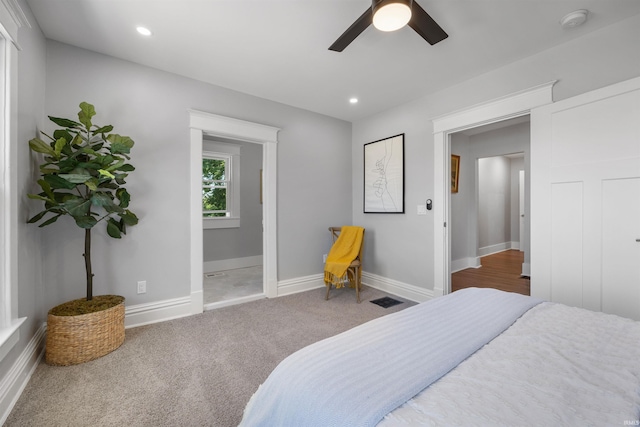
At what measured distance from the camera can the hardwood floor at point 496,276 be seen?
390 centimetres

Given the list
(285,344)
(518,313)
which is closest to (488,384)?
(518,313)

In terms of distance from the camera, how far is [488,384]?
2.73 ft

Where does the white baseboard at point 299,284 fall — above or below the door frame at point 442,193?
below

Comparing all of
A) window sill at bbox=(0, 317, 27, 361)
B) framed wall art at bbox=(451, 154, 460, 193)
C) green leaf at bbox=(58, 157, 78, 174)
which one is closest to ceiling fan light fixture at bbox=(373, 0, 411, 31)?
green leaf at bbox=(58, 157, 78, 174)

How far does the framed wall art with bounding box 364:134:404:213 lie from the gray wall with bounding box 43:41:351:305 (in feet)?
3.70

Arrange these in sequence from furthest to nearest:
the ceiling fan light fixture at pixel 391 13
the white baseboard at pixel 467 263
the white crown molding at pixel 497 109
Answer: the white baseboard at pixel 467 263
the white crown molding at pixel 497 109
the ceiling fan light fixture at pixel 391 13

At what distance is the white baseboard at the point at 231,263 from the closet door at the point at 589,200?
427cm

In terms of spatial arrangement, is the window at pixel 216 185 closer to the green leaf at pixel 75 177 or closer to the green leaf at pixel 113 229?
the green leaf at pixel 113 229

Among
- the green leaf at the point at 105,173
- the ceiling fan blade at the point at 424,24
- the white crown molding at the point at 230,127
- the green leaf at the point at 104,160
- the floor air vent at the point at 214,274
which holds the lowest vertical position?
the floor air vent at the point at 214,274

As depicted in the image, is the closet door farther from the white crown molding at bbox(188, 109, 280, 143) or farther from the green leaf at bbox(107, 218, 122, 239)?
the green leaf at bbox(107, 218, 122, 239)

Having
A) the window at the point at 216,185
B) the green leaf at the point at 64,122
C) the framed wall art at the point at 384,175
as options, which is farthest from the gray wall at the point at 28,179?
the framed wall art at the point at 384,175

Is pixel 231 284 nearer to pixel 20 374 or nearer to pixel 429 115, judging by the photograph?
pixel 20 374

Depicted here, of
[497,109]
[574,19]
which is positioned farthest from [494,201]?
[574,19]

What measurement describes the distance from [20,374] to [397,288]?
135 inches
